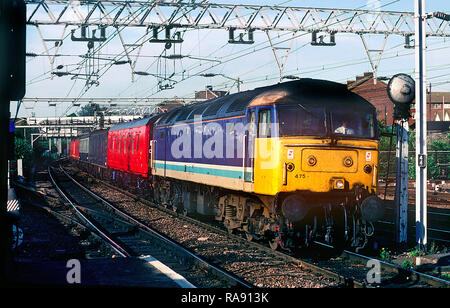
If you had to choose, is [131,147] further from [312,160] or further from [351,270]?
[351,270]

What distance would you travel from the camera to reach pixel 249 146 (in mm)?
11531

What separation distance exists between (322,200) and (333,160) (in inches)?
33.8

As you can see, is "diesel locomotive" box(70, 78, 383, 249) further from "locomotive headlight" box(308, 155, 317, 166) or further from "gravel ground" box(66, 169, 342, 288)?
"gravel ground" box(66, 169, 342, 288)

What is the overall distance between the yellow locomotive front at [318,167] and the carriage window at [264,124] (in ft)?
0.10

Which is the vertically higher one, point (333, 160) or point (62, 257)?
point (333, 160)

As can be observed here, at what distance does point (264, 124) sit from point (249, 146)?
741 millimetres

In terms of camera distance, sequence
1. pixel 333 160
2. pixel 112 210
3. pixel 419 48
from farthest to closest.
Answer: pixel 112 210, pixel 419 48, pixel 333 160

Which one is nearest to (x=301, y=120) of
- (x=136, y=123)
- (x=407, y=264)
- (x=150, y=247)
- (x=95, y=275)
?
(x=407, y=264)

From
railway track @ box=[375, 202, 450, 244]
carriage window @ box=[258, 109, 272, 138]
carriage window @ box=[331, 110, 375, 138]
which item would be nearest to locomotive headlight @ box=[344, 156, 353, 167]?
carriage window @ box=[331, 110, 375, 138]

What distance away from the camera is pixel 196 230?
14.9m

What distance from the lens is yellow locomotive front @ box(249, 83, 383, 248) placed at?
10453 millimetres

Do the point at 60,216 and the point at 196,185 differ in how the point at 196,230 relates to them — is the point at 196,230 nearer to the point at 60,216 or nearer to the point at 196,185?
the point at 196,185

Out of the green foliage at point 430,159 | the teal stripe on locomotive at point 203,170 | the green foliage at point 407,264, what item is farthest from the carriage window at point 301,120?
the green foliage at point 430,159
